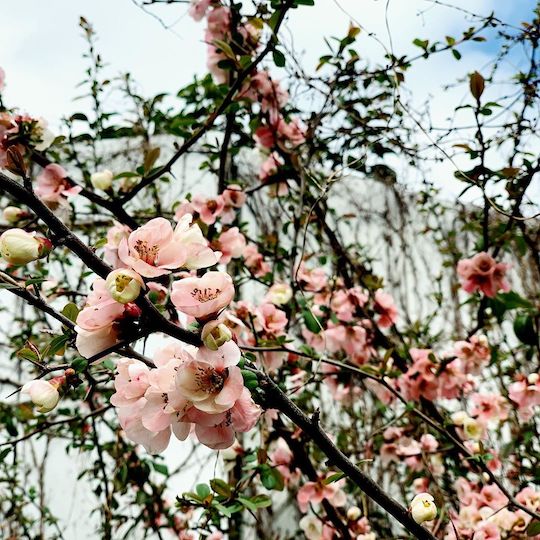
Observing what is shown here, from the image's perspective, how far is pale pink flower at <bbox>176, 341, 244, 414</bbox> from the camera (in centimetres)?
48

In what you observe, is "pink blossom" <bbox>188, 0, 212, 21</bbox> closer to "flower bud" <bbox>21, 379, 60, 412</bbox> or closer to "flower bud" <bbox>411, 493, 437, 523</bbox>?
"flower bud" <bbox>21, 379, 60, 412</bbox>

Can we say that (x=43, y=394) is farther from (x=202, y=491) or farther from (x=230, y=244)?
(x=230, y=244)

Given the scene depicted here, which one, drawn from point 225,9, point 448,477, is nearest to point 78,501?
point 448,477

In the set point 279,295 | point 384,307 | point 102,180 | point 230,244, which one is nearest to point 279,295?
point 279,295

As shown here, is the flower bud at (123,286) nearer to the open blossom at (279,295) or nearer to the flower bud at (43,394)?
the flower bud at (43,394)

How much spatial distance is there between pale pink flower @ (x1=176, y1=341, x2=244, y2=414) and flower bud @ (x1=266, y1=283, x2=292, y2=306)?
31.2 inches

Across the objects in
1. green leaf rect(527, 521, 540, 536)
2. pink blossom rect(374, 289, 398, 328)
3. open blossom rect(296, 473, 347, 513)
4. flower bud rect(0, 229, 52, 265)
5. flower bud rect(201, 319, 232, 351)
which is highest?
pink blossom rect(374, 289, 398, 328)

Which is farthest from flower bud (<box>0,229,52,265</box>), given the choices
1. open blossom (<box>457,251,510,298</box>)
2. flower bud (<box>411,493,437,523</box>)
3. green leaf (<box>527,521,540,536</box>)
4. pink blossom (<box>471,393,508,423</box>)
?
A: pink blossom (<box>471,393,508,423</box>)

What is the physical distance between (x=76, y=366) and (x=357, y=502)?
1.63 meters

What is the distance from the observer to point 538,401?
1297mm

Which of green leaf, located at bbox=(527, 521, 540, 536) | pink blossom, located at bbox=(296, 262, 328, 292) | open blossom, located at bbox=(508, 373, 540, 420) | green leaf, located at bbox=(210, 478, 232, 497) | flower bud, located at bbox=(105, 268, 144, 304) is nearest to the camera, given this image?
flower bud, located at bbox=(105, 268, 144, 304)

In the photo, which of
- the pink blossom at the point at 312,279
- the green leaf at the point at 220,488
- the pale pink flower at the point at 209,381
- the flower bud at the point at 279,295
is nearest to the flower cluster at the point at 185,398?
the pale pink flower at the point at 209,381

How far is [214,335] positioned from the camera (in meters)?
0.47

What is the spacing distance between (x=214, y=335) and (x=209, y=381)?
47 mm
